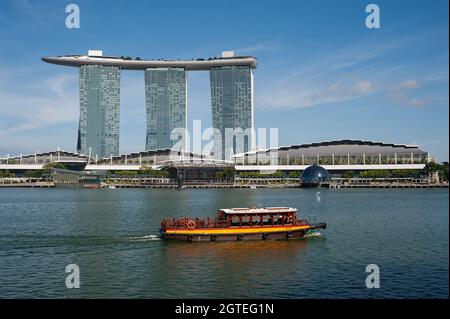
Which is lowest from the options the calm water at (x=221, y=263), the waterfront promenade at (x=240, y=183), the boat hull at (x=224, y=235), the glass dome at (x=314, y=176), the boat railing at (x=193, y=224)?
the calm water at (x=221, y=263)

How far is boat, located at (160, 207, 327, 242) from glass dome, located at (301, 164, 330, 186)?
9850cm

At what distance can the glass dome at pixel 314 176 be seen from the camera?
13762 cm

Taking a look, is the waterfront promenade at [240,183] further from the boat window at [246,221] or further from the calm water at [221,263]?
the boat window at [246,221]

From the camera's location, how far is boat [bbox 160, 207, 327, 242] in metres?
38.0

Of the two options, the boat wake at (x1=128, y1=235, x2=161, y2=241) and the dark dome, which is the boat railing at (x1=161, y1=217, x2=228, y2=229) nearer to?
the boat wake at (x1=128, y1=235, x2=161, y2=241)

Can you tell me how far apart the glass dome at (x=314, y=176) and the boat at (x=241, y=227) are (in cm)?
9850

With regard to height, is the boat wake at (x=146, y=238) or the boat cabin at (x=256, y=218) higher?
the boat cabin at (x=256, y=218)

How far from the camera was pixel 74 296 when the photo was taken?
24.3 m

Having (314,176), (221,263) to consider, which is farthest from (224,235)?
(314,176)

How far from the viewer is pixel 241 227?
127ft

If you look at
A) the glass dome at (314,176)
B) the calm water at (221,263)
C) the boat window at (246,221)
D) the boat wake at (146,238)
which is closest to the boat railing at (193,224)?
the boat wake at (146,238)

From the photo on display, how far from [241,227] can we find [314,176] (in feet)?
336

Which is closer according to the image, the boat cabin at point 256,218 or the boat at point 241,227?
the boat at point 241,227

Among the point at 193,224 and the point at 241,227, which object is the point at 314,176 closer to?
the point at 241,227
